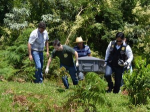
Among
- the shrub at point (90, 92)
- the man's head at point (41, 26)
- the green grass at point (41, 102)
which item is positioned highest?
the man's head at point (41, 26)

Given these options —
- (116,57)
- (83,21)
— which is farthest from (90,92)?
(83,21)

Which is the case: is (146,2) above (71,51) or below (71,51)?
above

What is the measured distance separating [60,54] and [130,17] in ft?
28.8

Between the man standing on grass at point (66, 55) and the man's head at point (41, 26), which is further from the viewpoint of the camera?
the man's head at point (41, 26)

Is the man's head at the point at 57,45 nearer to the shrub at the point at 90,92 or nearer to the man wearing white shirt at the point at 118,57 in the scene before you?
the man wearing white shirt at the point at 118,57

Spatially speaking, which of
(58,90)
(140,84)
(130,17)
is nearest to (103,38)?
(130,17)

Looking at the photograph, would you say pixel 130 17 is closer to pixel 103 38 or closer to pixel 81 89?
pixel 103 38

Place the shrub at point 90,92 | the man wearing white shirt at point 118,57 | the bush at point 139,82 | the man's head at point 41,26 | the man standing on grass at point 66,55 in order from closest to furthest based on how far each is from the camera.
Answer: the shrub at point 90,92 → the bush at point 139,82 → the man wearing white shirt at point 118,57 → the man standing on grass at point 66,55 → the man's head at point 41,26

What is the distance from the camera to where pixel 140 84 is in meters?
6.78

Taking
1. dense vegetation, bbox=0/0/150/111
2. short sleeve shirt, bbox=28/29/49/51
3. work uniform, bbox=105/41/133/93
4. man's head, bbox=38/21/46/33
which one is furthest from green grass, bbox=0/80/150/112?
dense vegetation, bbox=0/0/150/111

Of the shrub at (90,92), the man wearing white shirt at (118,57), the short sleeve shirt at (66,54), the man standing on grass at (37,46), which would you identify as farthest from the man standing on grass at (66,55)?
the shrub at (90,92)

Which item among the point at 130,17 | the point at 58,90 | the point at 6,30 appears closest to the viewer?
the point at 58,90

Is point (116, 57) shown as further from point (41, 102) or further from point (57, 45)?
point (41, 102)

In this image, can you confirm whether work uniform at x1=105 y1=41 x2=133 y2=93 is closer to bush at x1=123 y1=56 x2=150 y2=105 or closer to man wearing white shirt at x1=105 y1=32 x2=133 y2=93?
man wearing white shirt at x1=105 y1=32 x2=133 y2=93
